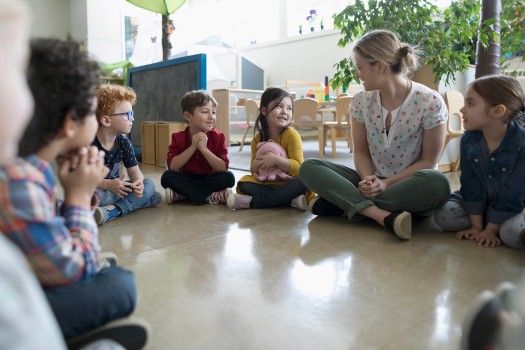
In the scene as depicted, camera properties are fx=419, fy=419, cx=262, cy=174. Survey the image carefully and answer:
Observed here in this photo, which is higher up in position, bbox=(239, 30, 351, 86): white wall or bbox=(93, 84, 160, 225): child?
bbox=(239, 30, 351, 86): white wall

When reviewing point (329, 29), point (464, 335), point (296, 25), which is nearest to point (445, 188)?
point (464, 335)

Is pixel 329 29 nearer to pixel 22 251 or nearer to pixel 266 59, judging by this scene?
pixel 266 59

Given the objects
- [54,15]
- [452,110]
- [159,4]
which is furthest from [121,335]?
[54,15]

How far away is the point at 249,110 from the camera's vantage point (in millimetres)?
4840

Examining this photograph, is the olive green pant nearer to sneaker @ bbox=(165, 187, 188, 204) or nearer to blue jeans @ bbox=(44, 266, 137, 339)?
sneaker @ bbox=(165, 187, 188, 204)

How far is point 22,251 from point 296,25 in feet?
23.1

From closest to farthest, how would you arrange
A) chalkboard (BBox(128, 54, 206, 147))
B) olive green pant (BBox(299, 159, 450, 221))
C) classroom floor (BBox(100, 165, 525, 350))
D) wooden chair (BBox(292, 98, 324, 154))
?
classroom floor (BBox(100, 165, 525, 350)) < olive green pant (BBox(299, 159, 450, 221)) < chalkboard (BBox(128, 54, 206, 147)) < wooden chair (BBox(292, 98, 324, 154))

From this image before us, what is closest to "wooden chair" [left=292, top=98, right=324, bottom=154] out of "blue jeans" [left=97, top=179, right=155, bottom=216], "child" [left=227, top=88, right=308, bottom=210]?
"child" [left=227, top=88, right=308, bottom=210]

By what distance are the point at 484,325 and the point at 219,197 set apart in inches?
61.9

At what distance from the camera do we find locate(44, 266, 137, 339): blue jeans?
69 centimetres

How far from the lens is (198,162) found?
6.88 ft

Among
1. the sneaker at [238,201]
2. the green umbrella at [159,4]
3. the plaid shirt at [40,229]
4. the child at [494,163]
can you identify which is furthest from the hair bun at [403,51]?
the green umbrella at [159,4]

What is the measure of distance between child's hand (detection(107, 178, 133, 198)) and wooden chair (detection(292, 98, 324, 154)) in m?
2.73

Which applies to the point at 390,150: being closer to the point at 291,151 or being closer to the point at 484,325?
the point at 291,151
